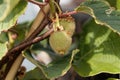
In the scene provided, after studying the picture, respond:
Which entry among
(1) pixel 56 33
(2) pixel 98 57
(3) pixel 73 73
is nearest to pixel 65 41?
(1) pixel 56 33

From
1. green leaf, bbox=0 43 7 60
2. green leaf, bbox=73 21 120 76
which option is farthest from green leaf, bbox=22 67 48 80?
green leaf, bbox=0 43 7 60

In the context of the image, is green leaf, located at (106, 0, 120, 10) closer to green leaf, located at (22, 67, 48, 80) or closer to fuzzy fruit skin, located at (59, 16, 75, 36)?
fuzzy fruit skin, located at (59, 16, 75, 36)

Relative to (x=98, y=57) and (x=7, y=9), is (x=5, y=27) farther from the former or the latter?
(x=98, y=57)

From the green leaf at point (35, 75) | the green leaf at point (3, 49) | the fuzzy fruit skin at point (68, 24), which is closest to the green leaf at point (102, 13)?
the fuzzy fruit skin at point (68, 24)

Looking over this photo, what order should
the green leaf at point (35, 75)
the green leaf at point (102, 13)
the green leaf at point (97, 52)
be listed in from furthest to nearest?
the green leaf at point (35, 75) → the green leaf at point (97, 52) → the green leaf at point (102, 13)

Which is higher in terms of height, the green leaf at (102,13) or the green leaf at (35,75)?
the green leaf at (102,13)

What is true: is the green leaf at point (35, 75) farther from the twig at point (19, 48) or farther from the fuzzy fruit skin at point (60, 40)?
the fuzzy fruit skin at point (60, 40)
